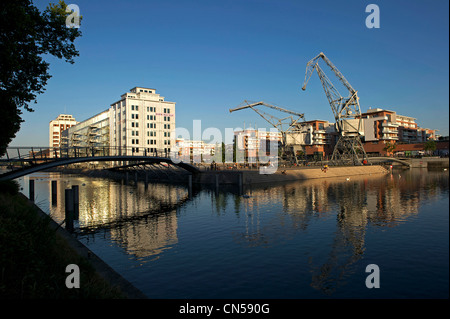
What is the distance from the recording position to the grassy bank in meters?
9.27

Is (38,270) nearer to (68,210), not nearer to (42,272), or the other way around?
(42,272)

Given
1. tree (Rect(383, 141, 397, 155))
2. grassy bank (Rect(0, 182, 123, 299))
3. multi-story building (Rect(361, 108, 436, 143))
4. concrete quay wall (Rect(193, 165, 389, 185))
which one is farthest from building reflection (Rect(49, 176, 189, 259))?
tree (Rect(383, 141, 397, 155))

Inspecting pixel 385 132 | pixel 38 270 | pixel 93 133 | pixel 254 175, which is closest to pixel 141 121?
pixel 93 133

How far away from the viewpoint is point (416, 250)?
17.6 metres

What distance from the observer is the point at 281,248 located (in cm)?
1967

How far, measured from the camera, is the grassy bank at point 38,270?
9273 mm

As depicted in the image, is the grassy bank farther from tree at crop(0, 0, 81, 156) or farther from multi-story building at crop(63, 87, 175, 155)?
multi-story building at crop(63, 87, 175, 155)

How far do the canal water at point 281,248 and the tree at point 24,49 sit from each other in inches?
430
